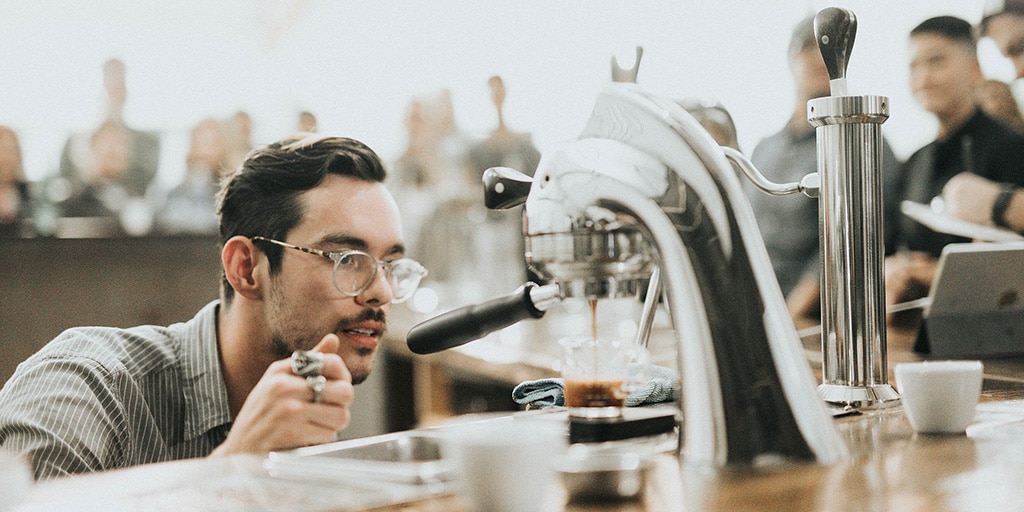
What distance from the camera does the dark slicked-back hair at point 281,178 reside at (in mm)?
1703

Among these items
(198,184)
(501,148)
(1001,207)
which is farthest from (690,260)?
(198,184)

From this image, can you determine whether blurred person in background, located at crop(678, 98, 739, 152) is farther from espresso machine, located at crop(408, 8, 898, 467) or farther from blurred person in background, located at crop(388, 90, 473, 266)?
blurred person in background, located at crop(388, 90, 473, 266)

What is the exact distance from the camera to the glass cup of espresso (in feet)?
2.71

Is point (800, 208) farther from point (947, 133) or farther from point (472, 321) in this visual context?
point (472, 321)

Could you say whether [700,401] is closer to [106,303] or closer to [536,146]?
[106,303]

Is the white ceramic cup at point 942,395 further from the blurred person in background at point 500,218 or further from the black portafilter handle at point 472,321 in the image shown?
the blurred person in background at point 500,218

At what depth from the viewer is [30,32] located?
266 inches

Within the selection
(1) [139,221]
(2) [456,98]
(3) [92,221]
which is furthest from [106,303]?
(2) [456,98]

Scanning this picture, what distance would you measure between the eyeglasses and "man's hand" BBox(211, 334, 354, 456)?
0.58 m

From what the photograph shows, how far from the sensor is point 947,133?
2672 millimetres

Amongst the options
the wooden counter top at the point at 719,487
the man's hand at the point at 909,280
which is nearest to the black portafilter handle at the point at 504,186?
the wooden counter top at the point at 719,487

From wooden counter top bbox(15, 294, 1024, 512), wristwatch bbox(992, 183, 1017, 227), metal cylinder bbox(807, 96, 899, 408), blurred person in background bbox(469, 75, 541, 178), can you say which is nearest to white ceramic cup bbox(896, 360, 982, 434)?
wooden counter top bbox(15, 294, 1024, 512)

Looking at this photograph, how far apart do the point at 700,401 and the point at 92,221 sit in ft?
11.8

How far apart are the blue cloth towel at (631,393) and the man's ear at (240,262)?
767mm
